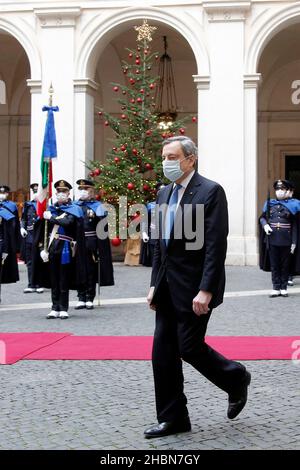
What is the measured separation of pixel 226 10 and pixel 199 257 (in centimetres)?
1450

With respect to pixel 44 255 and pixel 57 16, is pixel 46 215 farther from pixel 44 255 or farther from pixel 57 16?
pixel 57 16

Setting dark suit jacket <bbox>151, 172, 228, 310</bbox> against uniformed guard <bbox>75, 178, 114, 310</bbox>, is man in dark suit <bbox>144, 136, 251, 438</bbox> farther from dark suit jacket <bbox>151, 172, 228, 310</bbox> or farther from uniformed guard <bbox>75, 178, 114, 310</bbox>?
uniformed guard <bbox>75, 178, 114, 310</bbox>

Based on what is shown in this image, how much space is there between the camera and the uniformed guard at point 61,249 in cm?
995

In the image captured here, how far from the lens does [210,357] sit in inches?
181

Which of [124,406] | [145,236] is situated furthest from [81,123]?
[124,406]

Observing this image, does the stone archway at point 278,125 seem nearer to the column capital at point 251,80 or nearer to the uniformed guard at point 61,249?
the column capital at point 251,80

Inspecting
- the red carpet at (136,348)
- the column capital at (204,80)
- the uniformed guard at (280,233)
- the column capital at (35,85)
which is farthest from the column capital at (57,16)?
the red carpet at (136,348)

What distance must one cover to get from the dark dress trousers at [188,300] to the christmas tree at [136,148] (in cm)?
1241

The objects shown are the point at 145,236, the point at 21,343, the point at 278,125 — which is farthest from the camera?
the point at 278,125

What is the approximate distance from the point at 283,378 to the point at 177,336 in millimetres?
1824

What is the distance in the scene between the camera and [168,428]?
180 inches

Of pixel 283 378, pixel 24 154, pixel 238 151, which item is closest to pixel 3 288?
pixel 238 151

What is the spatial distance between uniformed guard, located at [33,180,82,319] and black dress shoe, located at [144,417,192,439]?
5419 millimetres
